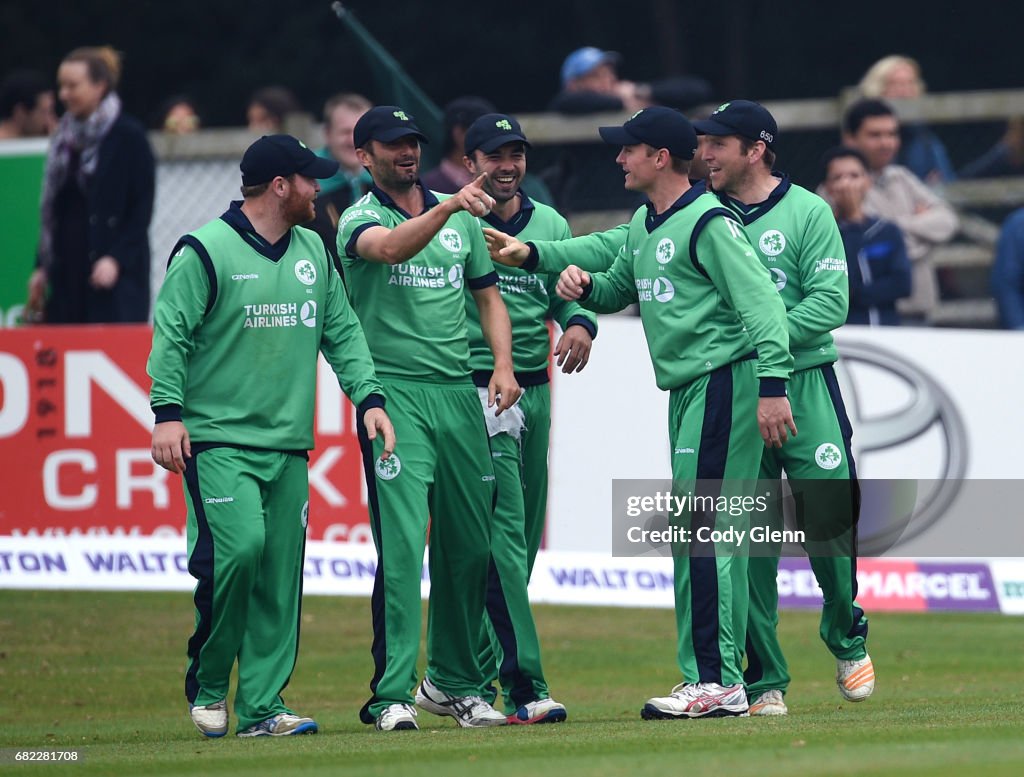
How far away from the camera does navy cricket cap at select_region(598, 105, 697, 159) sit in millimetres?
9109

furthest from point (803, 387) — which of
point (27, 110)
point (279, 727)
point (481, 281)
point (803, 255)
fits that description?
point (27, 110)

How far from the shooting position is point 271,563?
900 cm

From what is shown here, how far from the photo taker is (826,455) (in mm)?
9492

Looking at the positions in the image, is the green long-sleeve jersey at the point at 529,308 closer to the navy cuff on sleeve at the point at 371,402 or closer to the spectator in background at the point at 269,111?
the navy cuff on sleeve at the point at 371,402

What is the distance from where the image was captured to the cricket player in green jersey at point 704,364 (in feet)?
28.8

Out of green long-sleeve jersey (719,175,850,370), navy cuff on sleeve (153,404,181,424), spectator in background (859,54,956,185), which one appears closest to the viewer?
navy cuff on sleeve (153,404,181,424)

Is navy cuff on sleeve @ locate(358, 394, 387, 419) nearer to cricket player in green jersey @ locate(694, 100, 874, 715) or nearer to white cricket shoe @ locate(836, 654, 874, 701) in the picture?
cricket player in green jersey @ locate(694, 100, 874, 715)

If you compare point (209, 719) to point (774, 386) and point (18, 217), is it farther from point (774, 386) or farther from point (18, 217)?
point (18, 217)

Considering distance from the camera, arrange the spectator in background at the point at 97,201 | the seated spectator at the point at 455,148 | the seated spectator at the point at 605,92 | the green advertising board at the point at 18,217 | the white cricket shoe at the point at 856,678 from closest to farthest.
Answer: the white cricket shoe at the point at 856,678, the seated spectator at the point at 455,148, the spectator in background at the point at 97,201, the seated spectator at the point at 605,92, the green advertising board at the point at 18,217

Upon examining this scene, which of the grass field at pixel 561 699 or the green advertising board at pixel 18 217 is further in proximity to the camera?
the green advertising board at pixel 18 217

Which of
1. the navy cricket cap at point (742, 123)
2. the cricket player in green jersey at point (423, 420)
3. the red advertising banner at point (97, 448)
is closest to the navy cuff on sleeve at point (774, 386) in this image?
the cricket player in green jersey at point (423, 420)

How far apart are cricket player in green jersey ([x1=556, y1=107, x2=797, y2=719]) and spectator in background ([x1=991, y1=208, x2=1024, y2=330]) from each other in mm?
5717

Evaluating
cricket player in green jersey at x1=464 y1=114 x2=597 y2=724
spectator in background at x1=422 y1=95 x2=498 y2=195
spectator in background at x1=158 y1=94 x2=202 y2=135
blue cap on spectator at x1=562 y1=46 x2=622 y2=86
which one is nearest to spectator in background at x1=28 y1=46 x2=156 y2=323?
spectator in background at x1=422 y1=95 x2=498 y2=195

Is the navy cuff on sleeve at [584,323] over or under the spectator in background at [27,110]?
under
